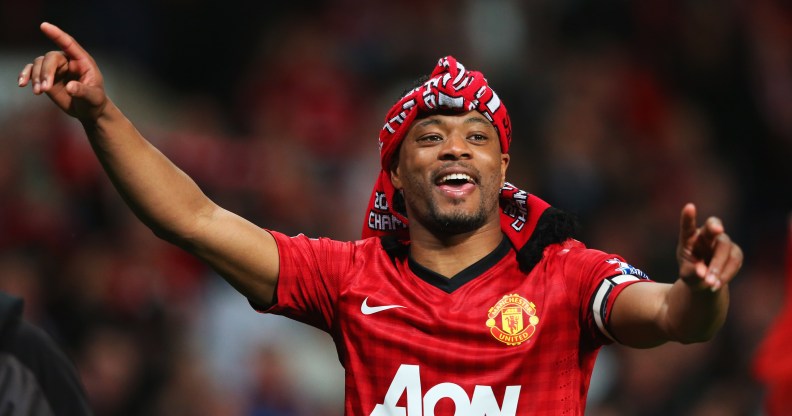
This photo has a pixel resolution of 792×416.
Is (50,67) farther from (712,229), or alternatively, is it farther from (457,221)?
(712,229)

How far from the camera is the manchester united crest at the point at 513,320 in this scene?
4039mm

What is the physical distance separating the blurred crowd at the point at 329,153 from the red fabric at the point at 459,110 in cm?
322

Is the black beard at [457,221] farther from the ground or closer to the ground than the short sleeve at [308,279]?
farther from the ground

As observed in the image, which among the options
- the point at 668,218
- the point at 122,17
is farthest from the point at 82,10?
the point at 668,218

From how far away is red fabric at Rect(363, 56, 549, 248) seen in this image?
433 cm

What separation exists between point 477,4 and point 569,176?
2329 millimetres

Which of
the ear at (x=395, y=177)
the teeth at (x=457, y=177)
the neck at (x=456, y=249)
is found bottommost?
the neck at (x=456, y=249)

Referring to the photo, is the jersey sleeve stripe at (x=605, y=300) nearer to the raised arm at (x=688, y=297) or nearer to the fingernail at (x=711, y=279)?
the raised arm at (x=688, y=297)

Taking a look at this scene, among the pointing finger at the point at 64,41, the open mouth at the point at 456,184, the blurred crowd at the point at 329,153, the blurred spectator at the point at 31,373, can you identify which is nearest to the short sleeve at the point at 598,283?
the open mouth at the point at 456,184

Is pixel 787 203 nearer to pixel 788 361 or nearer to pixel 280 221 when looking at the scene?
pixel 280 221

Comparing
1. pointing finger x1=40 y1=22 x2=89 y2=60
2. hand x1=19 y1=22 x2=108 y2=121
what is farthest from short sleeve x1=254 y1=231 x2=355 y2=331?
pointing finger x1=40 y1=22 x2=89 y2=60

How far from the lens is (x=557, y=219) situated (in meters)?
4.36

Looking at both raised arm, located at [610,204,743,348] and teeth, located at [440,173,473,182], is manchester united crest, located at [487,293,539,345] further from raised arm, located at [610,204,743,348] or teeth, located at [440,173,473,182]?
teeth, located at [440,173,473,182]

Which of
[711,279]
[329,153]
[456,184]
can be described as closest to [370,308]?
[456,184]
